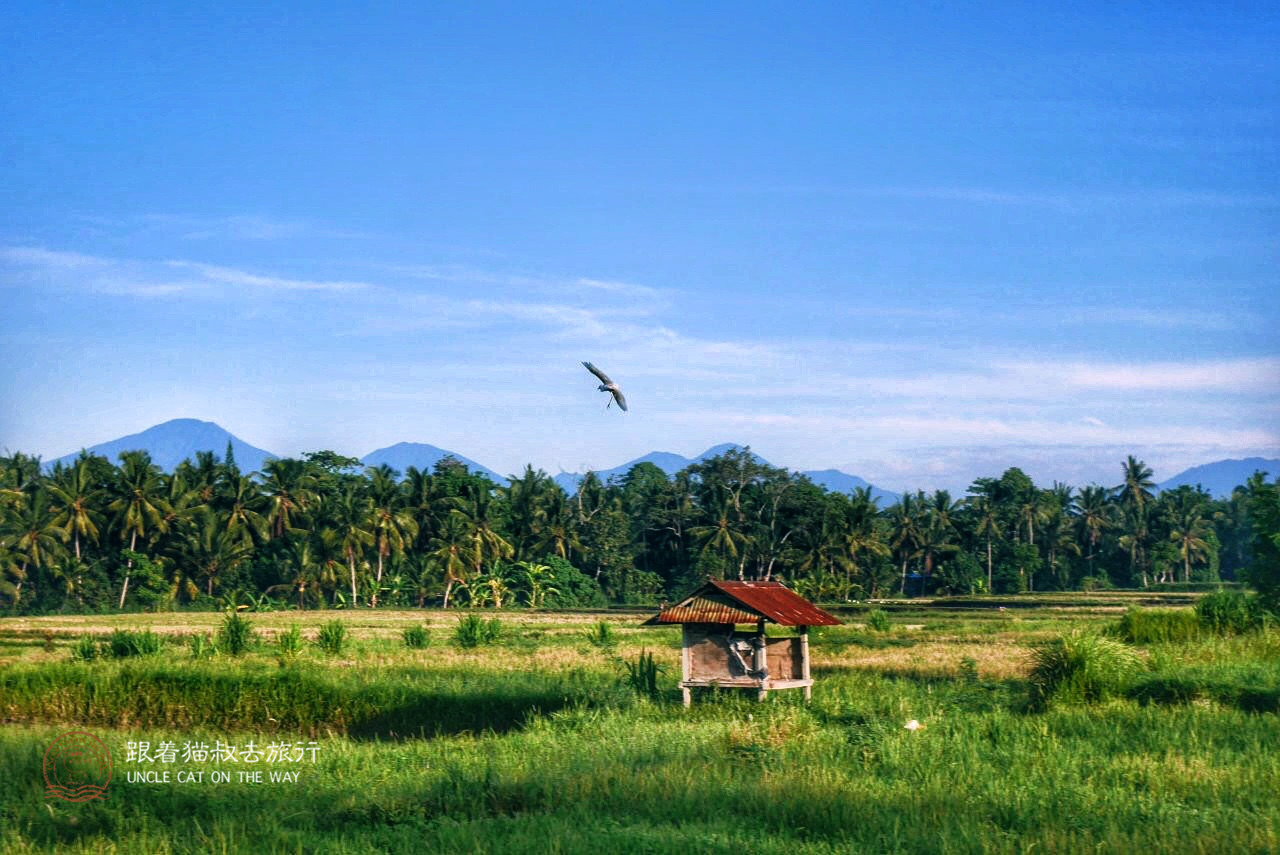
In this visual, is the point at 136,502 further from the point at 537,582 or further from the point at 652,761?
the point at 652,761

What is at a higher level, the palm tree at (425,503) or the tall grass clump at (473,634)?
the palm tree at (425,503)

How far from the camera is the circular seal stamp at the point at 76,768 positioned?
12.9m

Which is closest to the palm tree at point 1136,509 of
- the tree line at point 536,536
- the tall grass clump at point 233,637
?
the tree line at point 536,536

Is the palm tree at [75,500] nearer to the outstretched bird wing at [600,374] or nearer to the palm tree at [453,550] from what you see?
the palm tree at [453,550]

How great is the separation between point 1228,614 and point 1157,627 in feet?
8.42

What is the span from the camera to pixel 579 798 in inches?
451

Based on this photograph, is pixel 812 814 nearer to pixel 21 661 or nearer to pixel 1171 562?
pixel 21 661

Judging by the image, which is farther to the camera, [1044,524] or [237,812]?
[1044,524]

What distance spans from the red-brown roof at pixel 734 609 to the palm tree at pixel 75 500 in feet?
173

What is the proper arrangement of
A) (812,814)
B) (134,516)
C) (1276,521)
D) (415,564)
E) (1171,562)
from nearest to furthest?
(812,814) < (1276,521) < (134,516) < (415,564) < (1171,562)

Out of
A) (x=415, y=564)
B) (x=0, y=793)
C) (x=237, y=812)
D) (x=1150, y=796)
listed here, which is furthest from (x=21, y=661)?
(x=415, y=564)

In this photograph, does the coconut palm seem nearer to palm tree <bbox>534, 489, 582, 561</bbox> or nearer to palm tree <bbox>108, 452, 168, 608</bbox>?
palm tree <bbox>534, 489, 582, 561</bbox>

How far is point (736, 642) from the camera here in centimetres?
1905

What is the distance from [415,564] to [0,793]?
6564 cm
